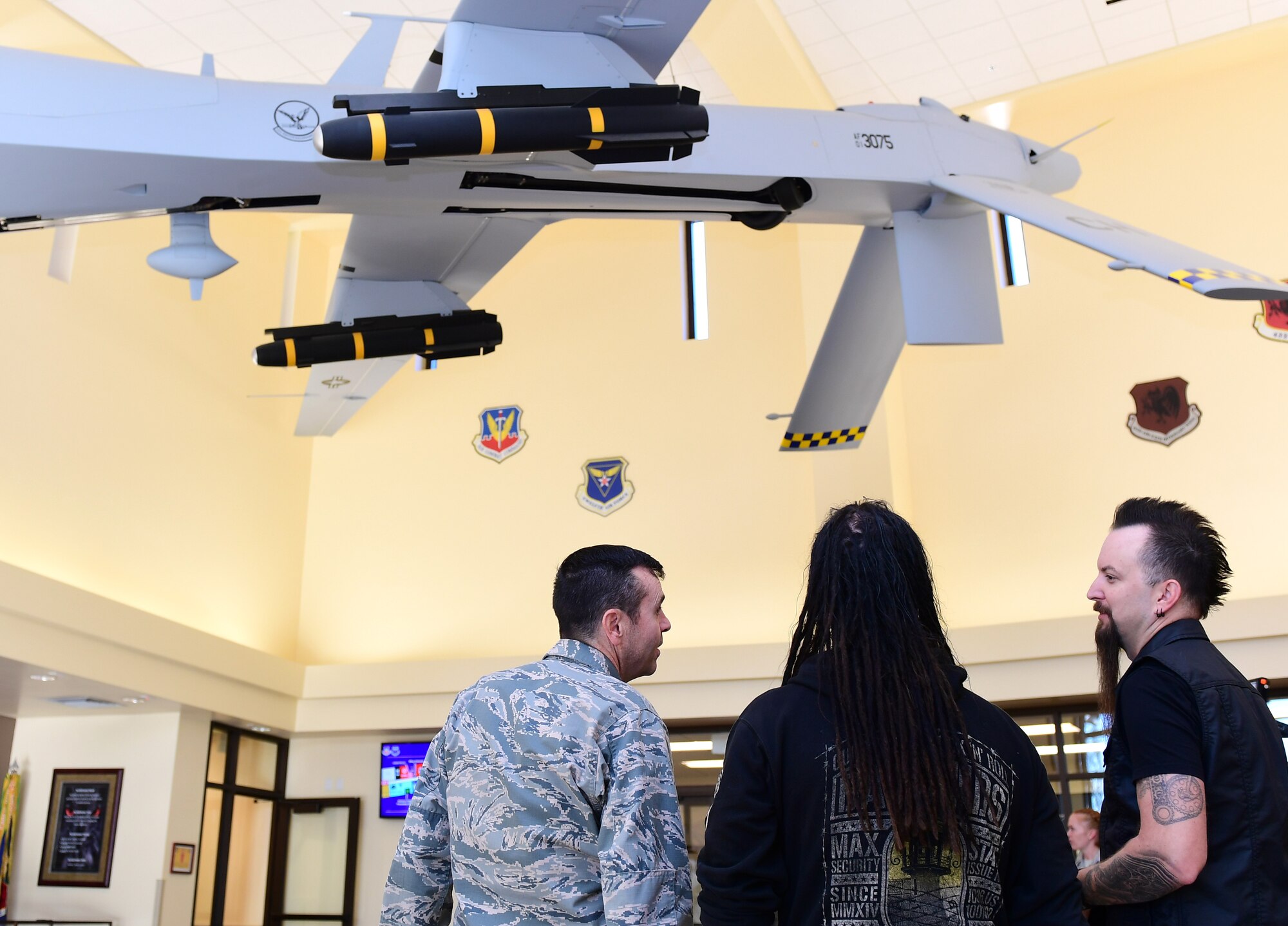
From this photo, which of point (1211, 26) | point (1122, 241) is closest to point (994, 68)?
point (1211, 26)

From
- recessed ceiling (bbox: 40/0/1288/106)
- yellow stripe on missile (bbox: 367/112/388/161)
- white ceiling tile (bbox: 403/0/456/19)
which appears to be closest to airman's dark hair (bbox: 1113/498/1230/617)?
yellow stripe on missile (bbox: 367/112/388/161)

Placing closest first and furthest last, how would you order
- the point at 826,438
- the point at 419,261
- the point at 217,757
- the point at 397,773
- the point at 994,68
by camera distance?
1. the point at 419,261
2. the point at 826,438
3. the point at 994,68
4. the point at 217,757
5. the point at 397,773

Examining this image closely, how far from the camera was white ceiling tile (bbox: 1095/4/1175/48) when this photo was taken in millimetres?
8359

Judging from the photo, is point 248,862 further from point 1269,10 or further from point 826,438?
point 1269,10

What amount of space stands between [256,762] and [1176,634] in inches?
375

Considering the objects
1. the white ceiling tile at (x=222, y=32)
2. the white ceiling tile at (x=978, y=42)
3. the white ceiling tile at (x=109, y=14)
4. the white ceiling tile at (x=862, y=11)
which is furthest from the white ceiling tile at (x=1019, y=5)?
the white ceiling tile at (x=109, y=14)

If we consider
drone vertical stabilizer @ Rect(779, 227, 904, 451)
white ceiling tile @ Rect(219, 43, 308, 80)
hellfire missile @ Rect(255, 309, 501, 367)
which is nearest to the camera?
hellfire missile @ Rect(255, 309, 501, 367)

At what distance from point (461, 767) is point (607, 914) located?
0.36 metres

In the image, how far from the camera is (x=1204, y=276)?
380cm

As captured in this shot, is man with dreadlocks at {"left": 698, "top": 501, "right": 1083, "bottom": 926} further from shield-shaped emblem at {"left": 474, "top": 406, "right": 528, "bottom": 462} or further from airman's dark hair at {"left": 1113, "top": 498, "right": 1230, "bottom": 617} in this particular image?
shield-shaped emblem at {"left": 474, "top": 406, "right": 528, "bottom": 462}

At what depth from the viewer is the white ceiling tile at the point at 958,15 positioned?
816cm

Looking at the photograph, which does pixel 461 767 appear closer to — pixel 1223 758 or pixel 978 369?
pixel 1223 758

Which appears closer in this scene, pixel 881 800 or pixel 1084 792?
pixel 881 800

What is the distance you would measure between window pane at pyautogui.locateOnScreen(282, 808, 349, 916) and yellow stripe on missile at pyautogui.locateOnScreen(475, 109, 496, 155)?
7844 millimetres
